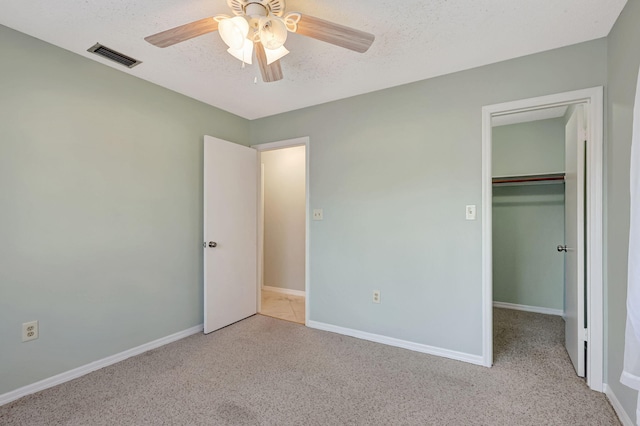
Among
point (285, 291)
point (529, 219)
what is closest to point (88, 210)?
point (285, 291)

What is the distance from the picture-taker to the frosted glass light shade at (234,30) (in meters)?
1.49

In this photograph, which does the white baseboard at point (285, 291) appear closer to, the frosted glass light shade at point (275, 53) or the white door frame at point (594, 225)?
the white door frame at point (594, 225)

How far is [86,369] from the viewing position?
2232mm

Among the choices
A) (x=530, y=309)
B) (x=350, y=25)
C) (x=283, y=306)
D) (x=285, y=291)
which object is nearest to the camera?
(x=350, y=25)

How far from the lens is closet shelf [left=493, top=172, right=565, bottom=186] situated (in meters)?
3.32

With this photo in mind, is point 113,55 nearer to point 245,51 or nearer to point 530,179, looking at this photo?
point 245,51

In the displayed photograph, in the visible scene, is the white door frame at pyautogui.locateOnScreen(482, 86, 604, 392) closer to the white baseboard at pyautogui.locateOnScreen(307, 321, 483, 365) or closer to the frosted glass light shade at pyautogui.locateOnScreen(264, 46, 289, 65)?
the white baseboard at pyautogui.locateOnScreen(307, 321, 483, 365)

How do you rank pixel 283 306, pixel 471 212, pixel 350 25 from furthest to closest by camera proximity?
pixel 283 306 → pixel 471 212 → pixel 350 25

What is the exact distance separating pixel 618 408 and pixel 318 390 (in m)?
1.76

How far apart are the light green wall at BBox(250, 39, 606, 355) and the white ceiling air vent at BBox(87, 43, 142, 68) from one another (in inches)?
61.5

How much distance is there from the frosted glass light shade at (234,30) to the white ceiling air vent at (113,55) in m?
1.18

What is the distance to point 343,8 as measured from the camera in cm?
170

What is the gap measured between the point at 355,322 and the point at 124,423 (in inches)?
74.9

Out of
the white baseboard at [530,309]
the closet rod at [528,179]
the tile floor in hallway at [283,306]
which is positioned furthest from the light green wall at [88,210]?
the white baseboard at [530,309]
